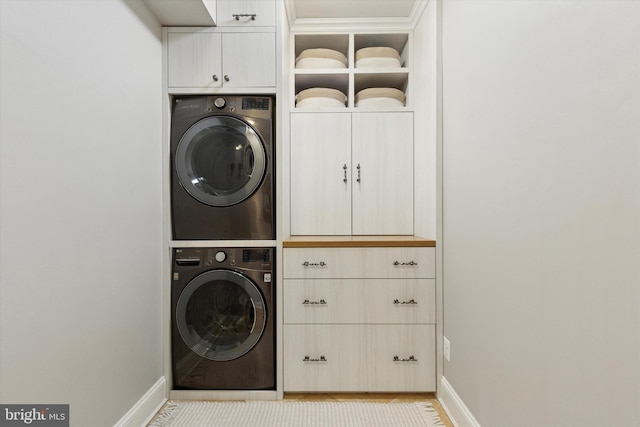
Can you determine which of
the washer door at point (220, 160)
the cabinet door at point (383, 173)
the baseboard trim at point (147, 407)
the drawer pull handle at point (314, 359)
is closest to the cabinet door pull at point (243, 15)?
the washer door at point (220, 160)

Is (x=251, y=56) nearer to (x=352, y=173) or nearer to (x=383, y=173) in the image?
(x=352, y=173)

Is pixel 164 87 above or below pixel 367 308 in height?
above

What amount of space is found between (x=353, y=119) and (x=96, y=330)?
2000mm

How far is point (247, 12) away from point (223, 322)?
5.95 ft

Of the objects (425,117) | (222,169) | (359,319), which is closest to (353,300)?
(359,319)

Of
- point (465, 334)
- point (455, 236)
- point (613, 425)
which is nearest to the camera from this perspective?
point (613, 425)

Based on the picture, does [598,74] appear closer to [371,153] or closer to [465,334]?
[465,334]

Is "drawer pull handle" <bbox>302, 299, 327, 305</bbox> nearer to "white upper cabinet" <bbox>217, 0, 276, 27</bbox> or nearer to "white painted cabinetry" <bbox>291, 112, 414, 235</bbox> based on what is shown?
"white painted cabinetry" <bbox>291, 112, 414, 235</bbox>

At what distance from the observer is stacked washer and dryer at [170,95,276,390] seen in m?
2.27

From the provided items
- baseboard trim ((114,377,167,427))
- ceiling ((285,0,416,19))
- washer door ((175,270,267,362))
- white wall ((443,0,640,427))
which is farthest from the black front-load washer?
ceiling ((285,0,416,19))

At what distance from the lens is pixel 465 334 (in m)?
1.87

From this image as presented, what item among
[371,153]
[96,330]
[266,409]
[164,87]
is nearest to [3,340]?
[96,330]

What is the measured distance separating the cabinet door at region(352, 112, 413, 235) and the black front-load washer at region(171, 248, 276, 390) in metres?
0.85

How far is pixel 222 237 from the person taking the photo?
228 centimetres
